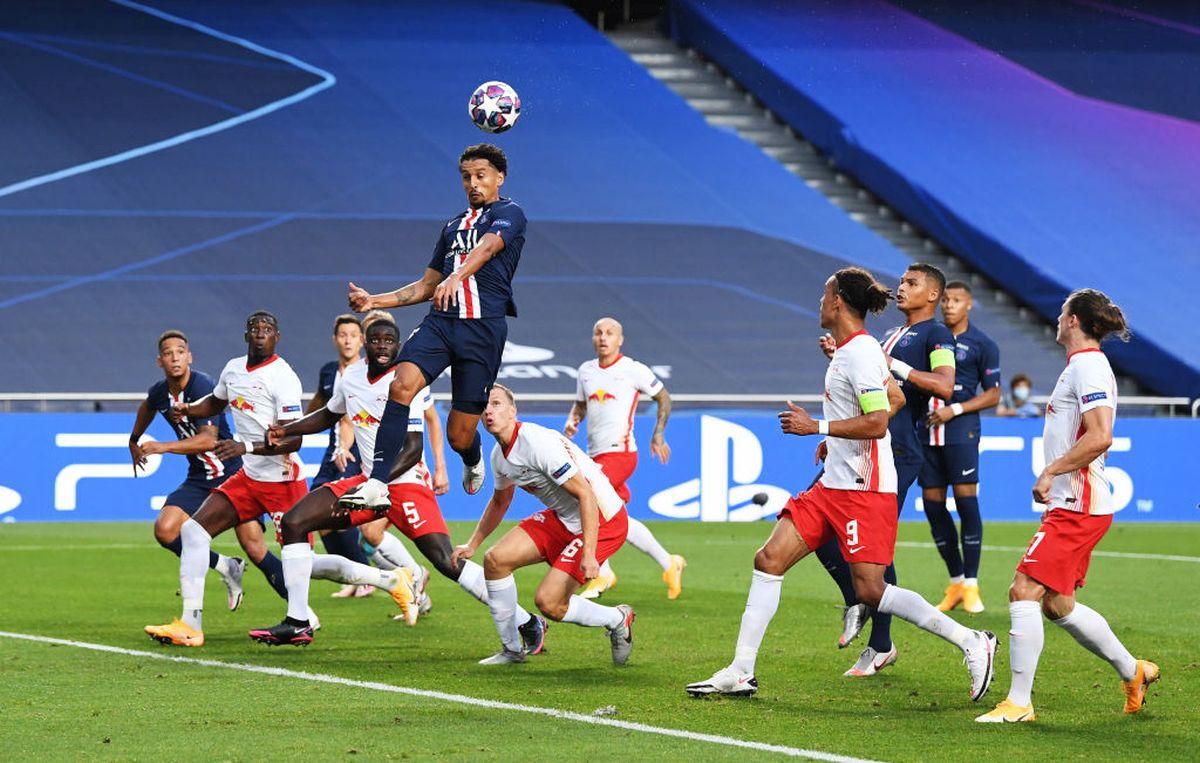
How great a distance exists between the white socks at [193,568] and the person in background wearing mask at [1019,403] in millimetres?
14017

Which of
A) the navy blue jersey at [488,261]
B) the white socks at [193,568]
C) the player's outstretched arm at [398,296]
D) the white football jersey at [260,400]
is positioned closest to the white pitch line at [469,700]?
the white socks at [193,568]

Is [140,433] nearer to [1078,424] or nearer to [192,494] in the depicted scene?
[192,494]

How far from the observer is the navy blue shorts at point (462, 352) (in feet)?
32.3

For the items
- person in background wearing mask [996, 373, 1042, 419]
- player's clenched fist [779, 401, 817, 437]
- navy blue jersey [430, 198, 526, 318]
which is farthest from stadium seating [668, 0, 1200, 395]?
player's clenched fist [779, 401, 817, 437]

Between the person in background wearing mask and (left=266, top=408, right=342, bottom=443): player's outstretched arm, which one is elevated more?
the person in background wearing mask

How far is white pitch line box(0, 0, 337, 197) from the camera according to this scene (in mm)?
28031

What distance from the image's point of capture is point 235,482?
11062 mm

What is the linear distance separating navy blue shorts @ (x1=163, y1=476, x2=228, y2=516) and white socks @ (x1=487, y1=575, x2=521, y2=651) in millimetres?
2740

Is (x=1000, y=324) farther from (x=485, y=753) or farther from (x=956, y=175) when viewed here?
(x=485, y=753)

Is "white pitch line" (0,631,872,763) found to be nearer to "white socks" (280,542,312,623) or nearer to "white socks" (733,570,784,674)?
"white socks" (280,542,312,623)

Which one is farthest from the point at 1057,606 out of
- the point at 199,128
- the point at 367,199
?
the point at 199,128

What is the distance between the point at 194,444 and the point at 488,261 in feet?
8.61

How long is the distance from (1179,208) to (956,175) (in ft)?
14.6

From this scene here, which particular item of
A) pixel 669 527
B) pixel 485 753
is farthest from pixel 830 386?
pixel 669 527
